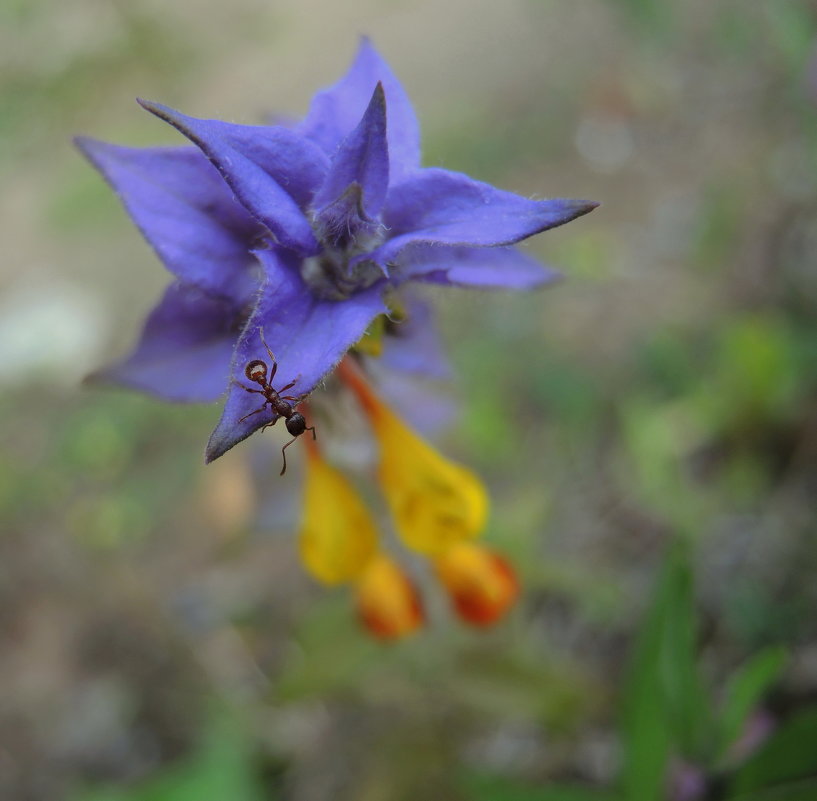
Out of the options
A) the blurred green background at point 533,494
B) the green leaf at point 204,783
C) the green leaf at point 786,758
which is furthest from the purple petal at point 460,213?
the green leaf at point 204,783

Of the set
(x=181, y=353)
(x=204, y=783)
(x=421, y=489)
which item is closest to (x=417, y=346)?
(x=421, y=489)

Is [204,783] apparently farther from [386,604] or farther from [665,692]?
[665,692]

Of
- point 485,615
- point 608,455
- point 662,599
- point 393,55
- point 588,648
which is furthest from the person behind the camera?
point 393,55

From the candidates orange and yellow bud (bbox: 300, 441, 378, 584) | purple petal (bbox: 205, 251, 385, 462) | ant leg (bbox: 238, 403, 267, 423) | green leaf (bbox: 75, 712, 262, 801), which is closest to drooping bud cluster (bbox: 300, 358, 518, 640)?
orange and yellow bud (bbox: 300, 441, 378, 584)

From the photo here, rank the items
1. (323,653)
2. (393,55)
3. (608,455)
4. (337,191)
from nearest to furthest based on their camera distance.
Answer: (337,191), (323,653), (608,455), (393,55)

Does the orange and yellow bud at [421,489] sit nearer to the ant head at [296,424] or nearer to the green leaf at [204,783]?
the ant head at [296,424]

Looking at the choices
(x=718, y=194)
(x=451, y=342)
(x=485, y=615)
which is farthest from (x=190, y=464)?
(x=718, y=194)

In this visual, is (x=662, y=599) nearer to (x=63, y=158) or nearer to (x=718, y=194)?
(x=718, y=194)
